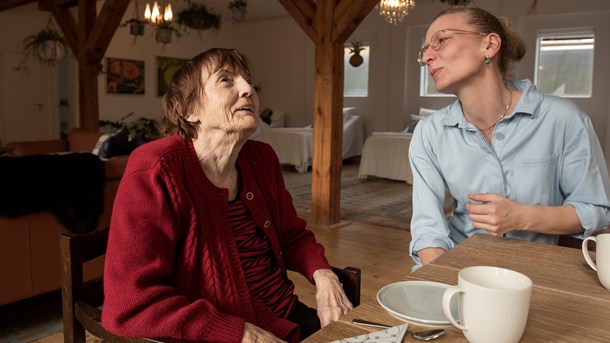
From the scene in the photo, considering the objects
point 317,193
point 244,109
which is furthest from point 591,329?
point 317,193

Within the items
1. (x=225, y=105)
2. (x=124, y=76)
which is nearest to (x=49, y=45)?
(x=124, y=76)

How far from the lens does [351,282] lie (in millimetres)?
1348

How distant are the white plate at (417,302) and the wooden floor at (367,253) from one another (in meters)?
1.99

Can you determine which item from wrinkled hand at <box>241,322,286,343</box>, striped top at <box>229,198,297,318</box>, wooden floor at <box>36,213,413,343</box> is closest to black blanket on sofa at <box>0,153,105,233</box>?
wooden floor at <box>36,213,413,343</box>

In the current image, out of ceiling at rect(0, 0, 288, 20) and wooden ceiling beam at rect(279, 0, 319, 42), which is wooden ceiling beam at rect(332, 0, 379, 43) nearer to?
wooden ceiling beam at rect(279, 0, 319, 42)

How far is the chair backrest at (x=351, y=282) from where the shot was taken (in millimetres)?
1329

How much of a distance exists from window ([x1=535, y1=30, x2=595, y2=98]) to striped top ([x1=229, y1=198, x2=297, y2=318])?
321 inches

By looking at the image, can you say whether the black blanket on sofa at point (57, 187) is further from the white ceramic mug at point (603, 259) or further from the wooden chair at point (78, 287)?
the white ceramic mug at point (603, 259)

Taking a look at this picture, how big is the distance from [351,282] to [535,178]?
0.57 metres

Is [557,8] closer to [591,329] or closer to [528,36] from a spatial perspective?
[528,36]

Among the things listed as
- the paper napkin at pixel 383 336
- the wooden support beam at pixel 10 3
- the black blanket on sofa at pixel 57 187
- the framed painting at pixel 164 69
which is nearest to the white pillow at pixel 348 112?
the framed painting at pixel 164 69

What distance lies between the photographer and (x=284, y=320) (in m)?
1.31

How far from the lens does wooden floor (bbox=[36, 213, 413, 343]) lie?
3.15 m

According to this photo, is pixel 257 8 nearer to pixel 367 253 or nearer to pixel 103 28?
pixel 103 28
